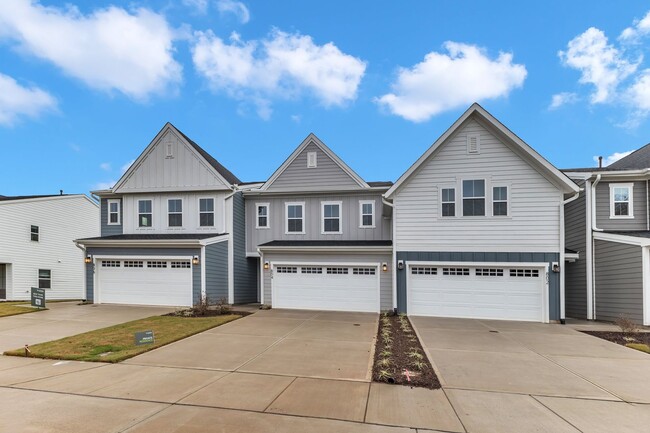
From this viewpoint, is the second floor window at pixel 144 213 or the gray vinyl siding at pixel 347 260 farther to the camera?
the second floor window at pixel 144 213

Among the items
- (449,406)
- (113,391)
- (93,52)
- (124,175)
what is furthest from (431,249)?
(93,52)

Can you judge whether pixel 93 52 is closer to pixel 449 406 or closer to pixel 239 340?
pixel 239 340

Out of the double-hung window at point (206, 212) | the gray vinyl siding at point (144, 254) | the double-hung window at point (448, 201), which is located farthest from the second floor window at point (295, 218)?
the double-hung window at point (448, 201)

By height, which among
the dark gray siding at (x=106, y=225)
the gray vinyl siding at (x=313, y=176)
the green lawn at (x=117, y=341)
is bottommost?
the green lawn at (x=117, y=341)

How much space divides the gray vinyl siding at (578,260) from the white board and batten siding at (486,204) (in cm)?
272

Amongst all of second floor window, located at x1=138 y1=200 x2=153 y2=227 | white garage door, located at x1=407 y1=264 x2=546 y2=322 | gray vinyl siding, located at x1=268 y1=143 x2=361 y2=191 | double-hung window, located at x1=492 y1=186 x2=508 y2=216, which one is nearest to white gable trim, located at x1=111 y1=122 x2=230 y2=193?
second floor window, located at x1=138 y1=200 x2=153 y2=227

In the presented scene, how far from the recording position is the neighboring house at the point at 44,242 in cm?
2002

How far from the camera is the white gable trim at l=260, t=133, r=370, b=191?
1650 cm

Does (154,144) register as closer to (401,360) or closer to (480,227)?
(480,227)

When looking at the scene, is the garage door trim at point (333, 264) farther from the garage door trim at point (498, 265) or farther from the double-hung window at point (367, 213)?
the double-hung window at point (367, 213)

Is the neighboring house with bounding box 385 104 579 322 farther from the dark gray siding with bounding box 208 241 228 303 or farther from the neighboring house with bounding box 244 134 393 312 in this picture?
the dark gray siding with bounding box 208 241 228 303

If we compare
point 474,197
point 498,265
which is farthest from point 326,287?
point 474,197

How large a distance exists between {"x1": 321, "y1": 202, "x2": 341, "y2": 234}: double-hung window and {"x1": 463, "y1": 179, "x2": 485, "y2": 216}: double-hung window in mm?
5890

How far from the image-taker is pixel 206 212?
55.9ft
